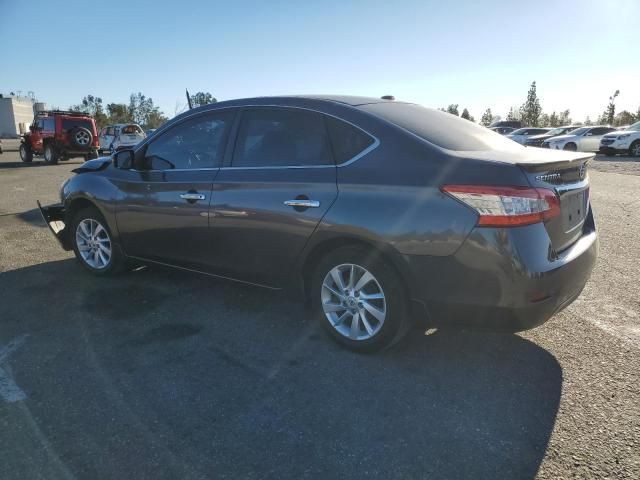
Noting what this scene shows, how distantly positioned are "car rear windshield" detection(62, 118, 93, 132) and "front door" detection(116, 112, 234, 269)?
18.0 meters

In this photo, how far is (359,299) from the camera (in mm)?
3271

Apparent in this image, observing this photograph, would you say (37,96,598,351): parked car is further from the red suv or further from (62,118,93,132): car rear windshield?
(62,118,93,132): car rear windshield

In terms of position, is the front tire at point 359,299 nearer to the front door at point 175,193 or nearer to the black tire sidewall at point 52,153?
the front door at point 175,193

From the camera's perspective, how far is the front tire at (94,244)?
4.87 m

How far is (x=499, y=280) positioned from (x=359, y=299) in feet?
3.09

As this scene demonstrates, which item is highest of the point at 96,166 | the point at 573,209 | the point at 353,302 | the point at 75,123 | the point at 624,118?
the point at 624,118

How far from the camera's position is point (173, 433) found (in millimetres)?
2486

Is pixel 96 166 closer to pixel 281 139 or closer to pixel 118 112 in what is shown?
pixel 281 139

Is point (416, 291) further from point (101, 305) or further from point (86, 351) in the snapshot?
point (101, 305)

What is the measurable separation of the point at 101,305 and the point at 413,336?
2.67 metres

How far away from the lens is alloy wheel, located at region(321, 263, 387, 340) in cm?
320

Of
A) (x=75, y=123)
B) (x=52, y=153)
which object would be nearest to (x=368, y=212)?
(x=75, y=123)

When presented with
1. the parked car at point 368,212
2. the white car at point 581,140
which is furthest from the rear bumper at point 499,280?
the white car at point 581,140

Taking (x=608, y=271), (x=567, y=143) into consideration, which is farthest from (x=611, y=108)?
(x=608, y=271)
